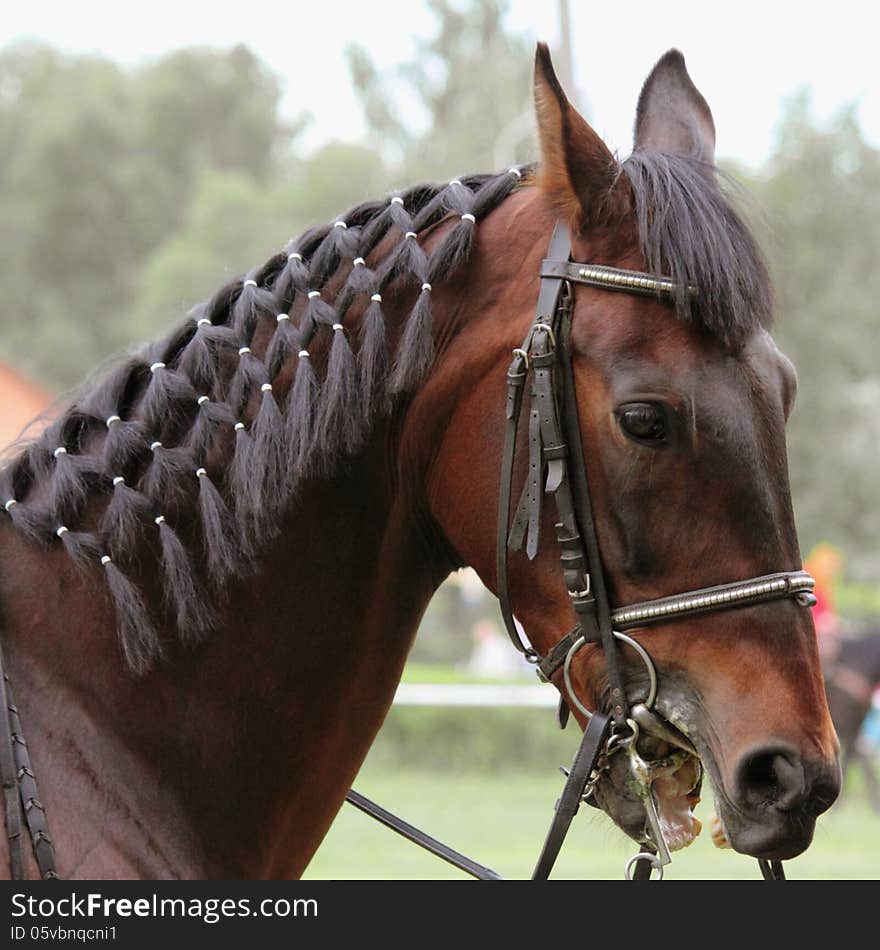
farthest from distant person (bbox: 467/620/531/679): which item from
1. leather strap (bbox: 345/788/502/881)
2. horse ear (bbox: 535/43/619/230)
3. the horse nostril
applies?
the horse nostril

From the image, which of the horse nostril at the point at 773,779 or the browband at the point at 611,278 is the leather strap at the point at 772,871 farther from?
the browband at the point at 611,278

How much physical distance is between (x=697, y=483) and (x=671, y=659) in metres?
0.36

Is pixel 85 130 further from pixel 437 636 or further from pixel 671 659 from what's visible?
pixel 671 659

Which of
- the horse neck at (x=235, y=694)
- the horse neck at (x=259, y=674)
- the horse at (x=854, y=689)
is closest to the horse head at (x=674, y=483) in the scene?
the horse neck at (x=259, y=674)

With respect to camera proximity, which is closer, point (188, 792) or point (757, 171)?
point (188, 792)

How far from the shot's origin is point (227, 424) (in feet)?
9.05

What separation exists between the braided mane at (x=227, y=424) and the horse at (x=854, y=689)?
1323 cm

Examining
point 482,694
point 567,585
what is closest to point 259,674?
point 567,585

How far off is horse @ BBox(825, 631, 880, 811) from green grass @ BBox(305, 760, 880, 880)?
700 mm

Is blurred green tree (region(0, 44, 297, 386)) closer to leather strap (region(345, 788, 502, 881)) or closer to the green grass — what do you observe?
the green grass

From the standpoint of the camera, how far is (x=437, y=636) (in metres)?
26.8

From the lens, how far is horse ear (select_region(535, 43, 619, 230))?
2670 millimetres

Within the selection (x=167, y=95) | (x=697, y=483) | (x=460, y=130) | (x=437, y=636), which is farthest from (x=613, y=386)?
(x=167, y=95)

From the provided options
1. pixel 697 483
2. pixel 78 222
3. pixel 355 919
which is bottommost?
pixel 355 919
